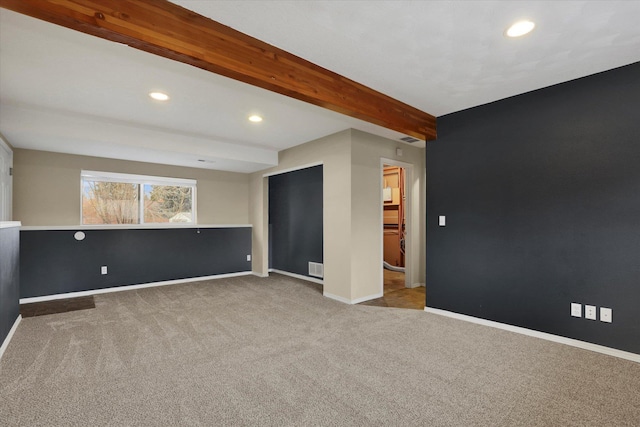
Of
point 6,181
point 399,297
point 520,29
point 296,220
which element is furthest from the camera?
point 296,220

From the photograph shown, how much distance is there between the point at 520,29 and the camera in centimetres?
204

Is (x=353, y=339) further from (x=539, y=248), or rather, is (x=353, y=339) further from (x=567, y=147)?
(x=567, y=147)

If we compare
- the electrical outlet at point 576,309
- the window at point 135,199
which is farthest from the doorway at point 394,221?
the window at point 135,199

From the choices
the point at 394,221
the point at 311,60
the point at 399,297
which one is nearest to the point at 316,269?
the point at 399,297

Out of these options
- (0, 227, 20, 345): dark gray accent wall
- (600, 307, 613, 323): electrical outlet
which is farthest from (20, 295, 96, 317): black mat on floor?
(600, 307, 613, 323): electrical outlet

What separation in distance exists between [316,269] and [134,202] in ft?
11.0

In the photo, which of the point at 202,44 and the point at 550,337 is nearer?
the point at 202,44

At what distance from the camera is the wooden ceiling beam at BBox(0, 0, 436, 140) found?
1.56 meters

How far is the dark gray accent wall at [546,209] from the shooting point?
8.33 ft

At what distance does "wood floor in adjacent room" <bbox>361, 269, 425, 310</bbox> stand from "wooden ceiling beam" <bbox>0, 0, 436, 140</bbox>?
2467 millimetres

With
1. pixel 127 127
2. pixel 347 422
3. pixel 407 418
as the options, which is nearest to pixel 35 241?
pixel 127 127

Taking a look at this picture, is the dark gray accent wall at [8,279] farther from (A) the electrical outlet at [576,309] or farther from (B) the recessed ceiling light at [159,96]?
(A) the electrical outlet at [576,309]

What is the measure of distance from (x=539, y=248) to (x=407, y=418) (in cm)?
215

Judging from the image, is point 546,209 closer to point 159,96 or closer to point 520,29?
point 520,29
